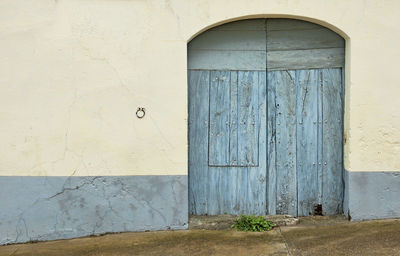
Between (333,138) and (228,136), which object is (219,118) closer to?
(228,136)

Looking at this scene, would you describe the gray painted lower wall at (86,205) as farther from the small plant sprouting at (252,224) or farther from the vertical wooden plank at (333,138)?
the vertical wooden plank at (333,138)

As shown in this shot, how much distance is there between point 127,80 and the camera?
4773 mm

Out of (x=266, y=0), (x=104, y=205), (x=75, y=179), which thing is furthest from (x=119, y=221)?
(x=266, y=0)

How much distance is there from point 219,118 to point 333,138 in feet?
4.56

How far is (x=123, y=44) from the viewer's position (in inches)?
187

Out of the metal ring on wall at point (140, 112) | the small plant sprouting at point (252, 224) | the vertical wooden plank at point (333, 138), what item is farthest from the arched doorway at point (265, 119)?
the metal ring on wall at point (140, 112)

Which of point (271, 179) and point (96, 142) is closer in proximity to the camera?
point (96, 142)

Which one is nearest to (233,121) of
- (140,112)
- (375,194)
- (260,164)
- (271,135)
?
(271,135)

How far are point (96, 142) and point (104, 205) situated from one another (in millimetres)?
725

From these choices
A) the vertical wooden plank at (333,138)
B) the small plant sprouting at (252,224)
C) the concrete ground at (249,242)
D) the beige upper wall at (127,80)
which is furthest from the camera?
the vertical wooden plank at (333,138)

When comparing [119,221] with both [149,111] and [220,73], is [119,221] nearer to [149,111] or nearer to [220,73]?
[149,111]

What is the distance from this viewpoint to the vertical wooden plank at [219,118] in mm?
5090

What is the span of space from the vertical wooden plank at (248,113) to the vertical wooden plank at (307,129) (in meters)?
0.52

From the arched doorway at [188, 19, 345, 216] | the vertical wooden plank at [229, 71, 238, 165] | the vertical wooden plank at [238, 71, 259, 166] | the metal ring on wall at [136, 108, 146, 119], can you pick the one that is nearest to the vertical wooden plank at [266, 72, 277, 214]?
the arched doorway at [188, 19, 345, 216]
